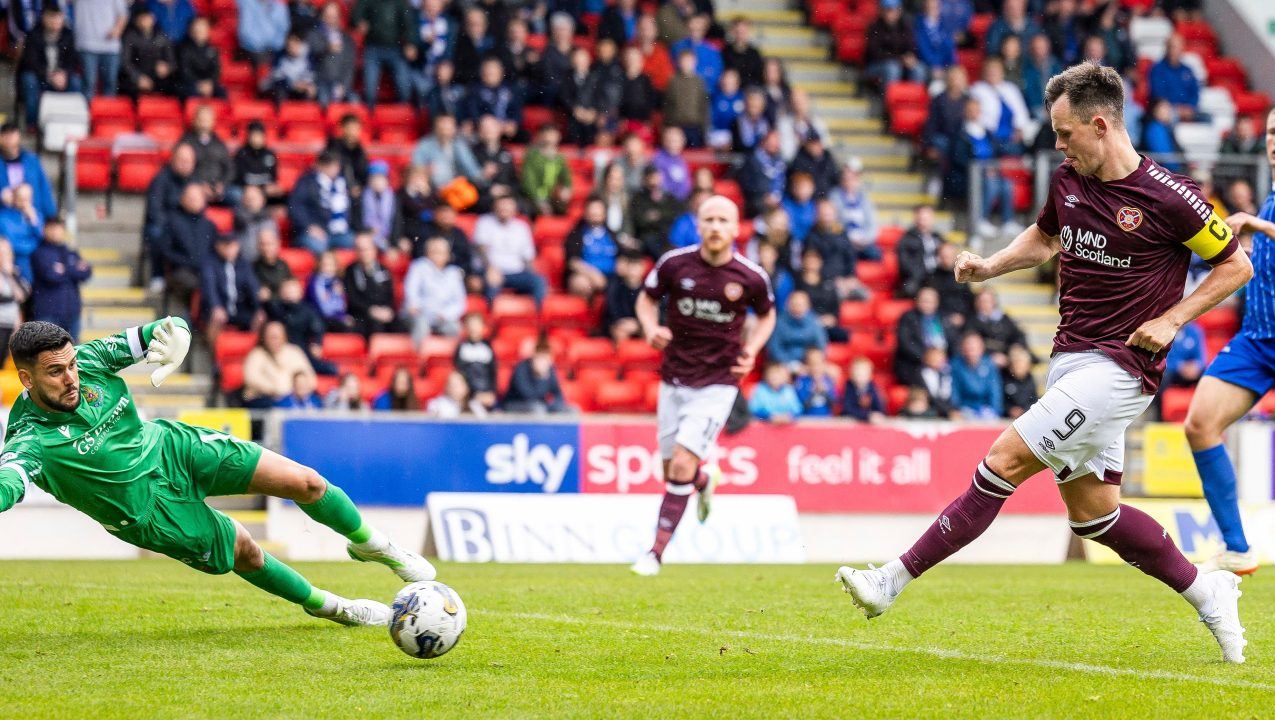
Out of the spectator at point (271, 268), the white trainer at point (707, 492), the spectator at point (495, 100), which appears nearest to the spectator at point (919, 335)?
the spectator at point (495, 100)

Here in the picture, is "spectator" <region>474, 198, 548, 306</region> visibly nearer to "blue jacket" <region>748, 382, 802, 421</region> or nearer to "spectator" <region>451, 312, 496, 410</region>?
"spectator" <region>451, 312, 496, 410</region>

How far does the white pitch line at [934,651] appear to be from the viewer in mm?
6352

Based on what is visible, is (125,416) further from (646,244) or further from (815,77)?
(815,77)

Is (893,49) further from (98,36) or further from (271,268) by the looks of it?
(98,36)

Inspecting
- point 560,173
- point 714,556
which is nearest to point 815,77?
point 560,173

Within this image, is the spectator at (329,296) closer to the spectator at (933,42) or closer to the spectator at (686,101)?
the spectator at (686,101)

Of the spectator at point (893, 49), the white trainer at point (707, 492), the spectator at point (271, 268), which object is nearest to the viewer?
the white trainer at point (707, 492)

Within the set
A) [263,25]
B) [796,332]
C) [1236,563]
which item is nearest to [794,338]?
[796,332]

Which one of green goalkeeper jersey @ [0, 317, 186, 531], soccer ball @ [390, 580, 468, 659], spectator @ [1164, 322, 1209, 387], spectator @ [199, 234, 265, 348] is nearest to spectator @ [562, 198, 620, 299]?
spectator @ [199, 234, 265, 348]

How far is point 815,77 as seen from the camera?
24.0 m

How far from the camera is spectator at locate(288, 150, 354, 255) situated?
17.7 metres

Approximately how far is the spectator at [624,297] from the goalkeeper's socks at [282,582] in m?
10.2

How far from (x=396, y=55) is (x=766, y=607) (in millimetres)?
12215

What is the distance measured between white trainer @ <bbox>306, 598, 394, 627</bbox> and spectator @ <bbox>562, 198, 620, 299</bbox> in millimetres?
10450
